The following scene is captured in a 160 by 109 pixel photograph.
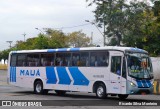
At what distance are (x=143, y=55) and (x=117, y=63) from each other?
5.06 ft

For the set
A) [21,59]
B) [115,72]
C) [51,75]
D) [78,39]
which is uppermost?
[78,39]

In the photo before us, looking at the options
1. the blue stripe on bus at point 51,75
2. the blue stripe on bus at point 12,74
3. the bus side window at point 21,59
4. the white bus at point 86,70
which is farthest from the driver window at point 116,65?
the blue stripe on bus at point 12,74

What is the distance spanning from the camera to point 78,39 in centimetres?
9669

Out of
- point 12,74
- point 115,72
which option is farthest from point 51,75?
point 115,72

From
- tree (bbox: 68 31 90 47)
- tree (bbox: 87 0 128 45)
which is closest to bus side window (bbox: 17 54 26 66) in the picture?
tree (bbox: 87 0 128 45)

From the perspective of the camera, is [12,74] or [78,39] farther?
[78,39]

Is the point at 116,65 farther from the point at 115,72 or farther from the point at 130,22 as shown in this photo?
the point at 130,22

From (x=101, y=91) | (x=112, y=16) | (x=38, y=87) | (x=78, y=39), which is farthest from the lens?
(x=78, y=39)

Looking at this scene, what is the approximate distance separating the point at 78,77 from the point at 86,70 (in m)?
0.80

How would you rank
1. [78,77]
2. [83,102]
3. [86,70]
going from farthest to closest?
[78,77], [86,70], [83,102]

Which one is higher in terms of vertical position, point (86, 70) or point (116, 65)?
point (116, 65)

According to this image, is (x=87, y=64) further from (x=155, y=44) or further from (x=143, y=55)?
(x=155, y=44)

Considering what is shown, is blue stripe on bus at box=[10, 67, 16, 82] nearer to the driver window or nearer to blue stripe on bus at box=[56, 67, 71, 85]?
blue stripe on bus at box=[56, 67, 71, 85]

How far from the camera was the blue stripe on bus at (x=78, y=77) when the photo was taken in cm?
2223
